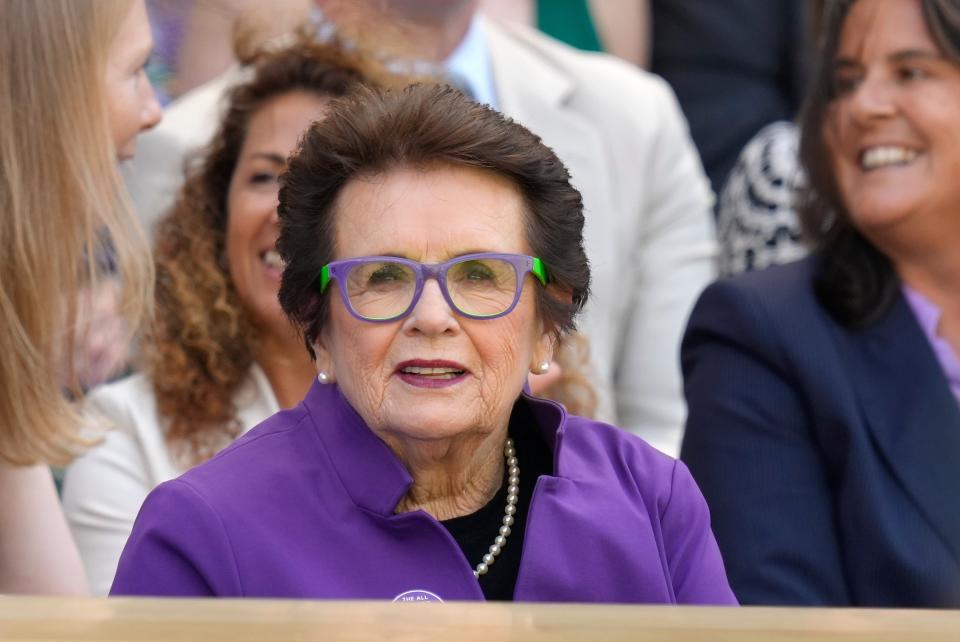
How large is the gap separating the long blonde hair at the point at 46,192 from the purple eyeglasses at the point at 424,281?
2.14 ft

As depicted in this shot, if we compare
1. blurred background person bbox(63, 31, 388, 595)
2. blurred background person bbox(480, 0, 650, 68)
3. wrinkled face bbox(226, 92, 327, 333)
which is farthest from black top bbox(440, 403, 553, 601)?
blurred background person bbox(480, 0, 650, 68)

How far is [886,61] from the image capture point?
246 cm

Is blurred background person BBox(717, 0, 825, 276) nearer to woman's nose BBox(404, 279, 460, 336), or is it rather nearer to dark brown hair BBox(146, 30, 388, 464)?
dark brown hair BBox(146, 30, 388, 464)

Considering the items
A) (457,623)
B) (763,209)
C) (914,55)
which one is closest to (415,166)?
(457,623)

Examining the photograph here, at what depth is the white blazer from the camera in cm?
234

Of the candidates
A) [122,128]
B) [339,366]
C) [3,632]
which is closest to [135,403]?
[122,128]

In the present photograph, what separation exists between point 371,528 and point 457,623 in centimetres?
53

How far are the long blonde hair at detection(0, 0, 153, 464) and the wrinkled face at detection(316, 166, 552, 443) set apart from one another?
2.12 ft

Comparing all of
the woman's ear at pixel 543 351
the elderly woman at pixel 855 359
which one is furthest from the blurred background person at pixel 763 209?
the woman's ear at pixel 543 351

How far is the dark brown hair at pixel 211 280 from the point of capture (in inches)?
94.1

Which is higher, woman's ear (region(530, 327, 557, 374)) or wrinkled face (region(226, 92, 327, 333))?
woman's ear (region(530, 327, 557, 374))

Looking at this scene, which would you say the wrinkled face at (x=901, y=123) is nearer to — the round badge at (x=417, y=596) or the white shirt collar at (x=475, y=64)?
the white shirt collar at (x=475, y=64)

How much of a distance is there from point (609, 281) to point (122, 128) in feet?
4.06

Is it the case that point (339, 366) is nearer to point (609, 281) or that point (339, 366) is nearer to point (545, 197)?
point (545, 197)
